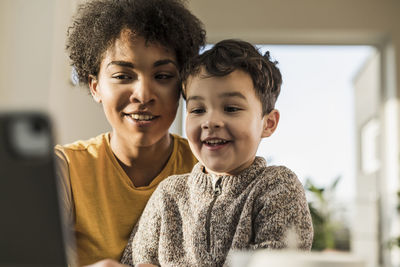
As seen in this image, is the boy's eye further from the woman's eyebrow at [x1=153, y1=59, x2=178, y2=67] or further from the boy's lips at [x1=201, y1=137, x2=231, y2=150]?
the woman's eyebrow at [x1=153, y1=59, x2=178, y2=67]

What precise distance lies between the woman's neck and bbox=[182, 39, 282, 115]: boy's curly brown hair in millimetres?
328

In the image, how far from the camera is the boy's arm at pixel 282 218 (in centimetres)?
94

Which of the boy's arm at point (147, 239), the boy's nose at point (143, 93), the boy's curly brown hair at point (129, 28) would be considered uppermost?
the boy's curly brown hair at point (129, 28)

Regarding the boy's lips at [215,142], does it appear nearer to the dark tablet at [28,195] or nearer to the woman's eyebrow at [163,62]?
the woman's eyebrow at [163,62]

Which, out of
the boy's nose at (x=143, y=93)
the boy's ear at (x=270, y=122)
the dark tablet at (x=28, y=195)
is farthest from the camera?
the boy's nose at (x=143, y=93)

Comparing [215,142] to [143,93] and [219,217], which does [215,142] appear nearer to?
[219,217]

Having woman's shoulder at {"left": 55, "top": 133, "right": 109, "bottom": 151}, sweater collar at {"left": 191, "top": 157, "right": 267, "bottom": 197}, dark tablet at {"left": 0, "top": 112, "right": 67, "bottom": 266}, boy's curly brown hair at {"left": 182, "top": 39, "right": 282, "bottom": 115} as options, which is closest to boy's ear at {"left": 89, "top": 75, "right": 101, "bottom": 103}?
woman's shoulder at {"left": 55, "top": 133, "right": 109, "bottom": 151}

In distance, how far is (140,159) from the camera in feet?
4.81

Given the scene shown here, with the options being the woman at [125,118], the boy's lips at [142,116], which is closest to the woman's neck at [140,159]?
the woman at [125,118]

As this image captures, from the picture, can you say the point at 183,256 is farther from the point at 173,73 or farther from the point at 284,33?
the point at 284,33

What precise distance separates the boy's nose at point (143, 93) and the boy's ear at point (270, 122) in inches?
12.4

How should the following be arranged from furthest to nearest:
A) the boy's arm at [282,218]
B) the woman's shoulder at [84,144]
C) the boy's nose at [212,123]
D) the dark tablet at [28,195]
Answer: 1. the woman's shoulder at [84,144]
2. the boy's nose at [212,123]
3. the boy's arm at [282,218]
4. the dark tablet at [28,195]

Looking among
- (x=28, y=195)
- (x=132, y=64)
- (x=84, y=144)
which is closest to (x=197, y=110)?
(x=132, y=64)

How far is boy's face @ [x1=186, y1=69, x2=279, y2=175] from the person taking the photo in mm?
1056
